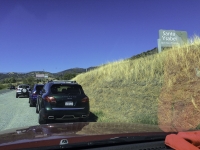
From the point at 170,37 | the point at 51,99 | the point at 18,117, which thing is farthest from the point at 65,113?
the point at 170,37

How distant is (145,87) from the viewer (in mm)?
16078

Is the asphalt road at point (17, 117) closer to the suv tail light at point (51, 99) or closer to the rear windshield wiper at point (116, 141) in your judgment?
the suv tail light at point (51, 99)

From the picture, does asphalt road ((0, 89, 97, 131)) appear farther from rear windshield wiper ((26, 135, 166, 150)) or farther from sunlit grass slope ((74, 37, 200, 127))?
rear windshield wiper ((26, 135, 166, 150))

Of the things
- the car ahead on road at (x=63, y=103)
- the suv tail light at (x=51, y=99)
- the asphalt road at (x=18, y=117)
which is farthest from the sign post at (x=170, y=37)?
the suv tail light at (x=51, y=99)

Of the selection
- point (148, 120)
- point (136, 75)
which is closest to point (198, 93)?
point (148, 120)

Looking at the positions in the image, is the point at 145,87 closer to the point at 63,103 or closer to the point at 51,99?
the point at 63,103

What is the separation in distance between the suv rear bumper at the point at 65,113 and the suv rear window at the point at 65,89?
76 cm

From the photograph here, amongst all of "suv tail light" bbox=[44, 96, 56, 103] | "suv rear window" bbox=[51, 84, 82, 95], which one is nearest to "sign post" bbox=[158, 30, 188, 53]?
"suv rear window" bbox=[51, 84, 82, 95]

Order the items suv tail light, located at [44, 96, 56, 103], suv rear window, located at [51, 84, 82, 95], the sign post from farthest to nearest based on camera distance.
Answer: the sign post < suv rear window, located at [51, 84, 82, 95] < suv tail light, located at [44, 96, 56, 103]

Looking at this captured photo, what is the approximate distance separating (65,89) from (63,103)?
31.6 inches

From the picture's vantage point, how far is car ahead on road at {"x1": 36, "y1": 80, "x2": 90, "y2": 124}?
434 inches

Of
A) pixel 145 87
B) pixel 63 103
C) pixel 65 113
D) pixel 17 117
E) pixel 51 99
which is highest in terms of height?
pixel 145 87

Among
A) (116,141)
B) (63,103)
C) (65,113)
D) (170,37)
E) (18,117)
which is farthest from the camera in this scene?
(170,37)

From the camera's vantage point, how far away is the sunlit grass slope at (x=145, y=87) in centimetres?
1270
